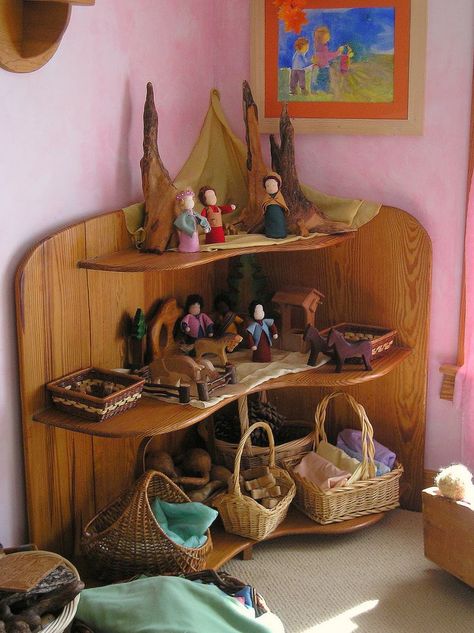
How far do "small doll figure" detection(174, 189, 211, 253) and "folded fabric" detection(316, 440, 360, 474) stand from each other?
0.78 meters

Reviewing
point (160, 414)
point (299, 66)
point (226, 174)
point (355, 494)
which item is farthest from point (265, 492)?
point (299, 66)

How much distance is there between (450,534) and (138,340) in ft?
3.25

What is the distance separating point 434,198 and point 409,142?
18 cm

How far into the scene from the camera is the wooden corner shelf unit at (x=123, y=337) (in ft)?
7.07

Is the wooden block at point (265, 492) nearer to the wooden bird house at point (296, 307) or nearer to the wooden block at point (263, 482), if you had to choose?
the wooden block at point (263, 482)

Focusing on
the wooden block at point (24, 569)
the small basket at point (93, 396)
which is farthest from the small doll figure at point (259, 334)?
the wooden block at point (24, 569)

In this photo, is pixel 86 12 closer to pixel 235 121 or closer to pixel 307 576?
pixel 235 121

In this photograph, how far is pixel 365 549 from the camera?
2619mm

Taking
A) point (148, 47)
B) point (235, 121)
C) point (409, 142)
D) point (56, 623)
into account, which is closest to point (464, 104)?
point (409, 142)

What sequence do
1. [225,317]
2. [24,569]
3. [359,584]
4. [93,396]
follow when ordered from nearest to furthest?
[24,569]
[93,396]
[359,584]
[225,317]

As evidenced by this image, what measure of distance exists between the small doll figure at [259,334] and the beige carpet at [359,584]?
0.55 meters

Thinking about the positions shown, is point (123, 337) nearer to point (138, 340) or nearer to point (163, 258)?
point (138, 340)

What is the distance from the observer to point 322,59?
2.74 m

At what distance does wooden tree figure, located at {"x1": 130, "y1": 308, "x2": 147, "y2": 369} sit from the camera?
2.48 metres
